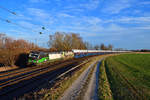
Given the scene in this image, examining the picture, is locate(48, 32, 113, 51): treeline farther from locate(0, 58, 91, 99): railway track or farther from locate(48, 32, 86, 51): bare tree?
locate(0, 58, 91, 99): railway track

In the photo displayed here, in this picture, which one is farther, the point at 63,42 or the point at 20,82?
the point at 63,42

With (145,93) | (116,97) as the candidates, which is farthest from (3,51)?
(145,93)

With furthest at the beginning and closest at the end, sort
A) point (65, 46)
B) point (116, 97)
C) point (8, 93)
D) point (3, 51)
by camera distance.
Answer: point (65, 46), point (3, 51), point (8, 93), point (116, 97)

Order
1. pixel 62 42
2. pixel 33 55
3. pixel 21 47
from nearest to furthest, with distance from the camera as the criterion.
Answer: pixel 33 55 → pixel 21 47 → pixel 62 42

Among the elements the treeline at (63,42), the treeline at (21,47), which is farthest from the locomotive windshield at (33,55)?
the treeline at (63,42)

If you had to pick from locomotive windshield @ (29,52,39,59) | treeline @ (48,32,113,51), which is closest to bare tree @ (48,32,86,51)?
treeline @ (48,32,113,51)

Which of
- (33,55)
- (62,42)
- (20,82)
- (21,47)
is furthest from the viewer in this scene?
(62,42)

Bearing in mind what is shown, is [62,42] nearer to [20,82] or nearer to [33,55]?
[33,55]

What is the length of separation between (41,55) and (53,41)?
4740cm

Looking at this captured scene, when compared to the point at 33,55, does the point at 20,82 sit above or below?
below

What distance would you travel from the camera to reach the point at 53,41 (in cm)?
7356

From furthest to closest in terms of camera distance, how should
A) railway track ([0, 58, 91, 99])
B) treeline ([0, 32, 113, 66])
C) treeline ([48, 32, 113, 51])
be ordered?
treeline ([48, 32, 113, 51]), treeline ([0, 32, 113, 66]), railway track ([0, 58, 91, 99])

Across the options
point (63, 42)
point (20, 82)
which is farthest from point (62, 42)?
point (20, 82)

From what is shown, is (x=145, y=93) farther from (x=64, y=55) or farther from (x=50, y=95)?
(x=64, y=55)
